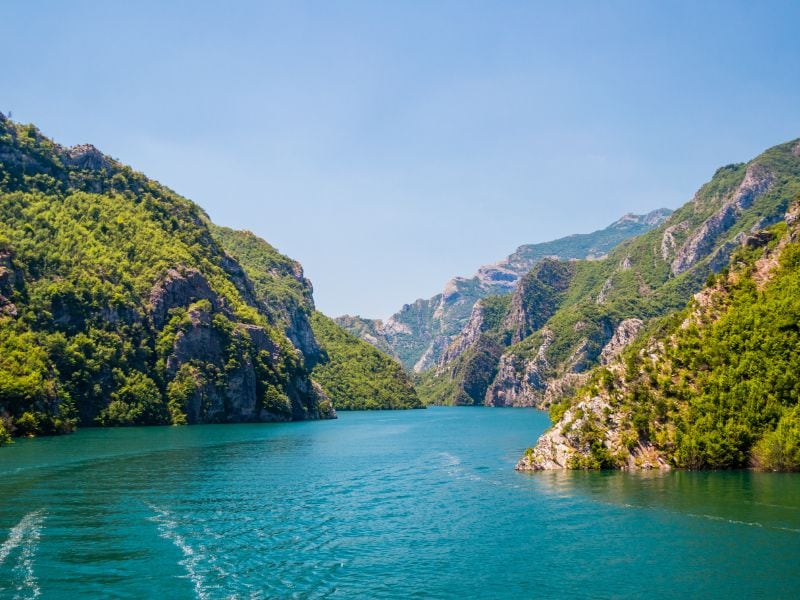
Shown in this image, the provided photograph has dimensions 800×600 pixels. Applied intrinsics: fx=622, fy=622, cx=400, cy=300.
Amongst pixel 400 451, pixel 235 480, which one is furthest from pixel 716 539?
pixel 400 451

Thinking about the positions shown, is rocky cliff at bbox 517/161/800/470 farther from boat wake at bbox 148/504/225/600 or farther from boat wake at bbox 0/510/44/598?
boat wake at bbox 0/510/44/598

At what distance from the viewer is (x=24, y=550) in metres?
49.7

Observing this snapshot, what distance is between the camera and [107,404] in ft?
643

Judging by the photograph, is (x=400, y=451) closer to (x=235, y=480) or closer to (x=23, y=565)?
(x=235, y=480)

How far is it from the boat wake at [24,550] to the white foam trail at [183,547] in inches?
385

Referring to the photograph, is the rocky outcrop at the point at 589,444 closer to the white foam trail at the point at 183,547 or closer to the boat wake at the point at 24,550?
the white foam trail at the point at 183,547

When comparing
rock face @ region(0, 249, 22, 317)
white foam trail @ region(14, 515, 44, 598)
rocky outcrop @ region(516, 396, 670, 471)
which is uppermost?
rock face @ region(0, 249, 22, 317)

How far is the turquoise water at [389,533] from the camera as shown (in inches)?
1695

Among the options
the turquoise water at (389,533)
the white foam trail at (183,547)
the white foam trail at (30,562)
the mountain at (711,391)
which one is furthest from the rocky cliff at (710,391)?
the white foam trail at (30,562)

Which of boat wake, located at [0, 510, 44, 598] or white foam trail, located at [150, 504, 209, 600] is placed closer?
boat wake, located at [0, 510, 44, 598]

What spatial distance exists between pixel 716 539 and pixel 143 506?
56468mm

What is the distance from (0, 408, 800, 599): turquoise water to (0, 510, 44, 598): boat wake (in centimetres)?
20

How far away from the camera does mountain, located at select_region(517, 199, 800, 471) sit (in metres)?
81.7

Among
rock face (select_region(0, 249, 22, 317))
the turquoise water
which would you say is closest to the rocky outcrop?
the turquoise water
